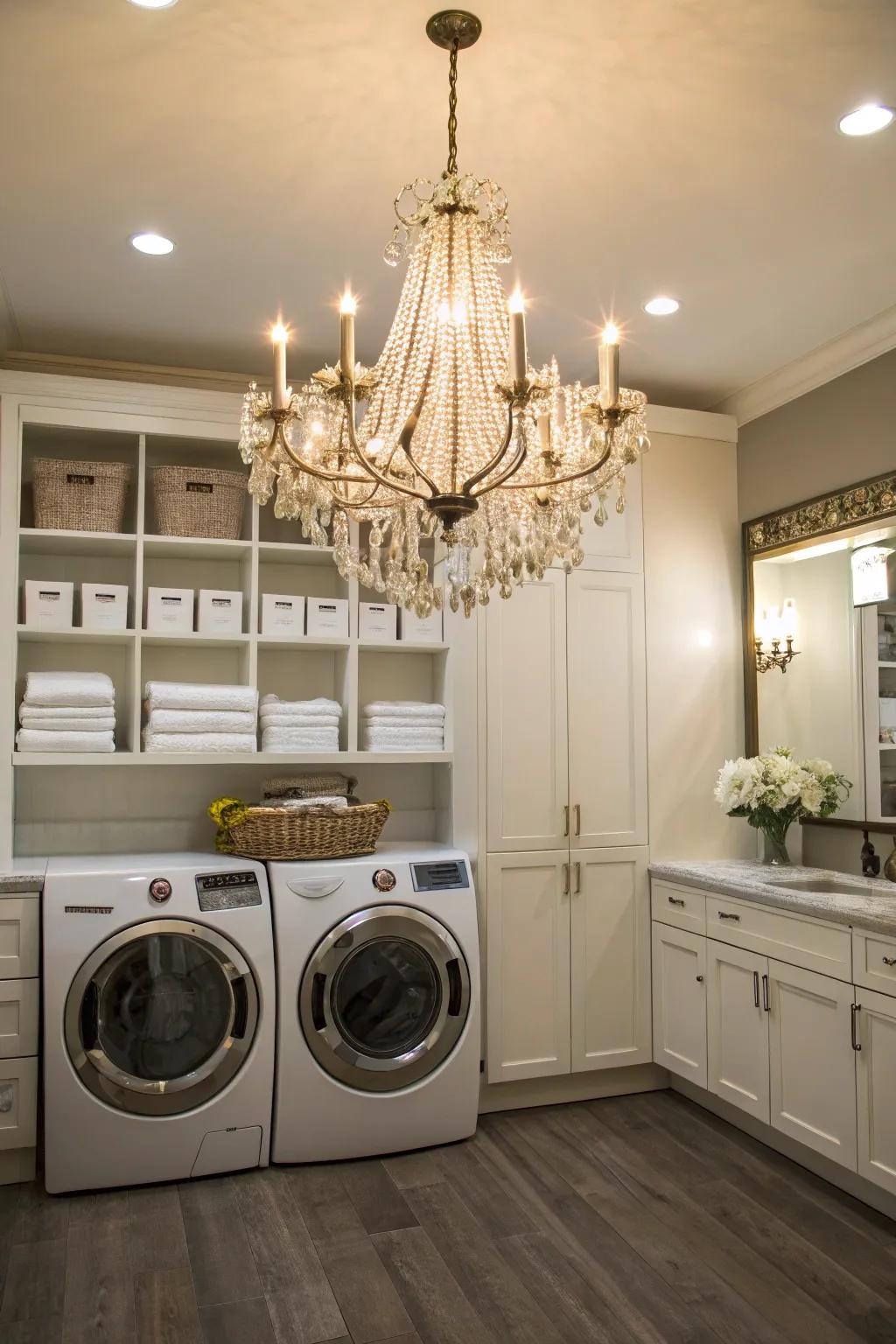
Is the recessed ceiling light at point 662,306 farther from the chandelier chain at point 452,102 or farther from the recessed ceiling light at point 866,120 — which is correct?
the chandelier chain at point 452,102

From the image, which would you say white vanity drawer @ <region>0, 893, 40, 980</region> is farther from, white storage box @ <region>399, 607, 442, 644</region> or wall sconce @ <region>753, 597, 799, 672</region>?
wall sconce @ <region>753, 597, 799, 672</region>

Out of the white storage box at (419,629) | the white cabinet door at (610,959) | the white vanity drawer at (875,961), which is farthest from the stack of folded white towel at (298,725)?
the white vanity drawer at (875,961)

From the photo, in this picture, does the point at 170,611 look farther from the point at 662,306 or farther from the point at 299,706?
the point at 662,306

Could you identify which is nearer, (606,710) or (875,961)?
(875,961)

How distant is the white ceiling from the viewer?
79.2 inches

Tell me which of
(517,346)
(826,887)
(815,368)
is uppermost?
(815,368)

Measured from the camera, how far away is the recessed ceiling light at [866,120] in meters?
2.24

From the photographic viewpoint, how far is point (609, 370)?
1.91 metres

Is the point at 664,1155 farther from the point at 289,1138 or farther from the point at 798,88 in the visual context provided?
the point at 798,88

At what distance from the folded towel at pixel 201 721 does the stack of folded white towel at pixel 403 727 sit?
1.41ft

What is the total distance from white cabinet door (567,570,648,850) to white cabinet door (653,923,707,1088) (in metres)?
0.40

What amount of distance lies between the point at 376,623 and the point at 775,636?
1551 millimetres

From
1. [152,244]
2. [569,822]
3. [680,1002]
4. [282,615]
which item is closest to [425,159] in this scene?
[152,244]

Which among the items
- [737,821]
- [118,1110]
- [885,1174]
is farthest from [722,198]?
[118,1110]
